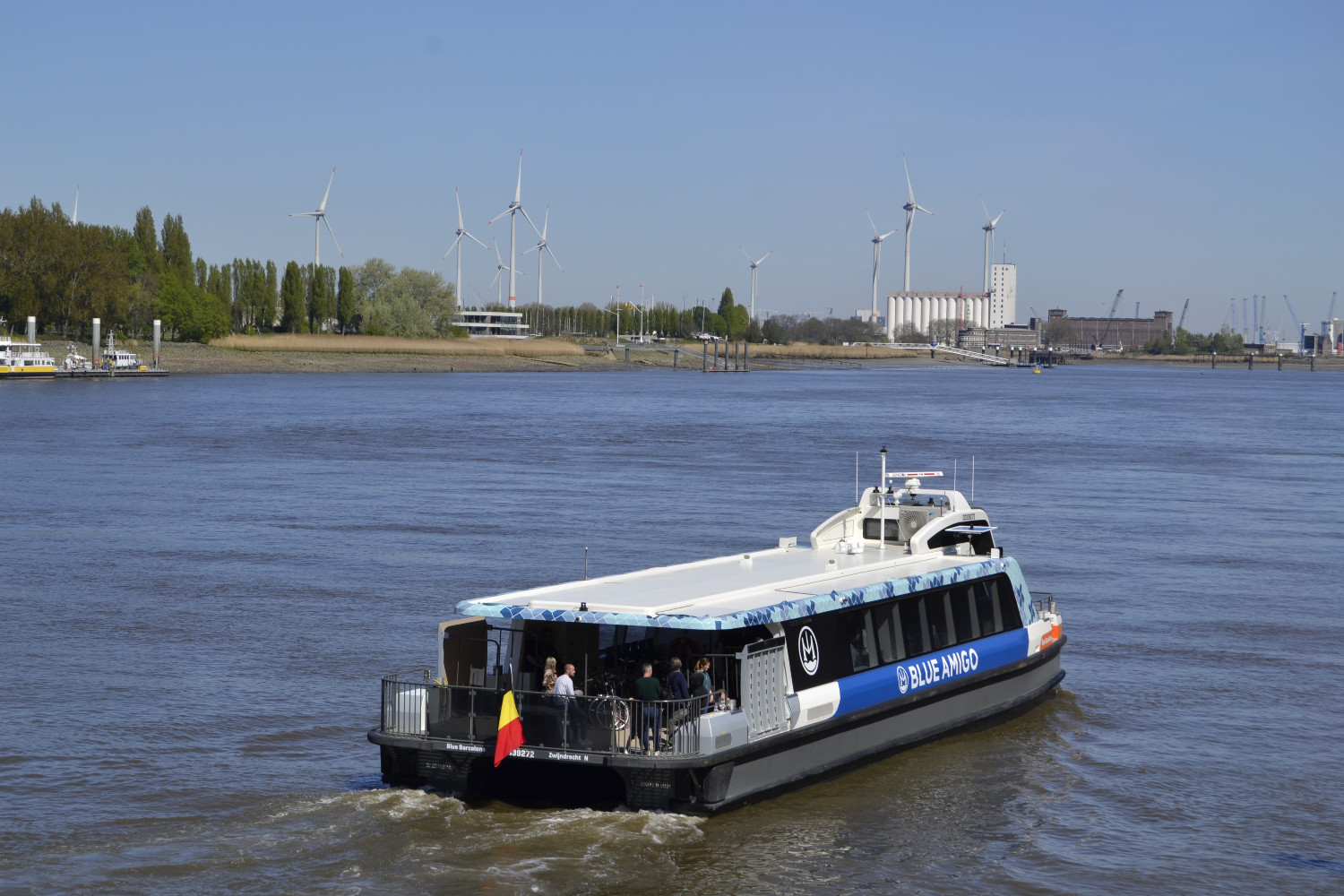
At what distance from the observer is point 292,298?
17550cm

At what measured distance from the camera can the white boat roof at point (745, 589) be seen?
15.8m

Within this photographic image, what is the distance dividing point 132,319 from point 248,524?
126 m

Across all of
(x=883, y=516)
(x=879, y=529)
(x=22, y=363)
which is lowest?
(x=879, y=529)

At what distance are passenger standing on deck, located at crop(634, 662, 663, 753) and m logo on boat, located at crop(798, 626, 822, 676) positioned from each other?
6.74ft

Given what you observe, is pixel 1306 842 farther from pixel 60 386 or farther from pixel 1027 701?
pixel 60 386

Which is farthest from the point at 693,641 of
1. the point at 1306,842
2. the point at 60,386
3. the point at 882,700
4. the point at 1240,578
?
the point at 60,386

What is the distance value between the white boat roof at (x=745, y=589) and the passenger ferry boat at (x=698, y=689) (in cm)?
4

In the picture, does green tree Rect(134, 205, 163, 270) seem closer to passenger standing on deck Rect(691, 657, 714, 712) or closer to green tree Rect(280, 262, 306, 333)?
green tree Rect(280, 262, 306, 333)

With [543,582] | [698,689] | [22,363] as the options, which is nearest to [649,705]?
[698,689]

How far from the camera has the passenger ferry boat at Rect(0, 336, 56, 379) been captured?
122m

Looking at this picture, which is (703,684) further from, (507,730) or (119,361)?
(119,361)

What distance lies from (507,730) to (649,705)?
1.56 meters

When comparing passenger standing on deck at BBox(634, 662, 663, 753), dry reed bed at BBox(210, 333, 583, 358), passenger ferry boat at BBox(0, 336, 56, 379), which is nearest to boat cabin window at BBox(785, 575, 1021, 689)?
passenger standing on deck at BBox(634, 662, 663, 753)

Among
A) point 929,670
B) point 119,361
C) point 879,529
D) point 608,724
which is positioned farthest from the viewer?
point 119,361
